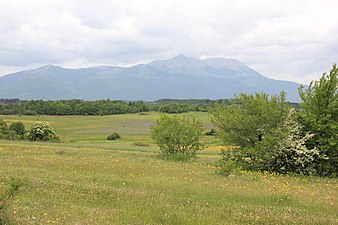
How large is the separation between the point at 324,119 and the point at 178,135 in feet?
36.1

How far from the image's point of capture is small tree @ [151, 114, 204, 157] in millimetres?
28797

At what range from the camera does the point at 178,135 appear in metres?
28.8

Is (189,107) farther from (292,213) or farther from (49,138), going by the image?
(292,213)

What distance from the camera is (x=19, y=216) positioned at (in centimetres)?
818

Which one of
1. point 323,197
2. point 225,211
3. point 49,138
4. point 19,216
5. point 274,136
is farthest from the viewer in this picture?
point 49,138

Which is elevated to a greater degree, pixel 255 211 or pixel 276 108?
Answer: pixel 276 108

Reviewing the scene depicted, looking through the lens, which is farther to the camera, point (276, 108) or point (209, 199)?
point (276, 108)

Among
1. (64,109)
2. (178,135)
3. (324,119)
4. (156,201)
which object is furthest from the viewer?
(64,109)

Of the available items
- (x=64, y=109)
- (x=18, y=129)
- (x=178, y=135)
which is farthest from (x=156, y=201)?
(x=64, y=109)

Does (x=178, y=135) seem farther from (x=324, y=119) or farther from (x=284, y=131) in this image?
(x=324, y=119)

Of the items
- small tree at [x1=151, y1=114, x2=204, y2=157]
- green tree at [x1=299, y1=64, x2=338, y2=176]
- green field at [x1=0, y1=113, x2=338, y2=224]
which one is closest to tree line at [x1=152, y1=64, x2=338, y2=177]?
green tree at [x1=299, y1=64, x2=338, y2=176]

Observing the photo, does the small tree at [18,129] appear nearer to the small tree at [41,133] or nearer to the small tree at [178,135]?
the small tree at [41,133]

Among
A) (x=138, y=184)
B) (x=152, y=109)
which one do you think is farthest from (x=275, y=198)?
(x=152, y=109)

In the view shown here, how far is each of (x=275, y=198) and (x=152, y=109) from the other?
150 m
